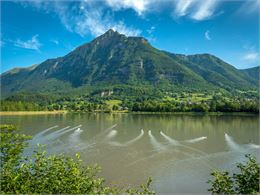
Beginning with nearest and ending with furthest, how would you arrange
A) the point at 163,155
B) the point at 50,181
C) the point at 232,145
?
1. the point at 50,181
2. the point at 163,155
3. the point at 232,145

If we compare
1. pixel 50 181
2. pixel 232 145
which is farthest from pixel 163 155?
pixel 50 181

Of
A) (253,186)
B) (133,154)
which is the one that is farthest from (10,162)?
(133,154)

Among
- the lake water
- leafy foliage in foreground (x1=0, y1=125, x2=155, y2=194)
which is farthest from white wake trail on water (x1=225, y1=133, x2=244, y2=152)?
leafy foliage in foreground (x1=0, y1=125, x2=155, y2=194)

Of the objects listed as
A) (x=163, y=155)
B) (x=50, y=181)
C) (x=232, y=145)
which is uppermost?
(x=50, y=181)

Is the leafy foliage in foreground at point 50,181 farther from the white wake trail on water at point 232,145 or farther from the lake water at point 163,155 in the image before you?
the white wake trail on water at point 232,145

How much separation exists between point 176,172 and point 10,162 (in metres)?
22.2

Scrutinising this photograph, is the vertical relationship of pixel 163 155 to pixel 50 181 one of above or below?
below

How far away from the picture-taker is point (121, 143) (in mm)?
52156

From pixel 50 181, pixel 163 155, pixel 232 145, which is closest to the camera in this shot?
pixel 50 181

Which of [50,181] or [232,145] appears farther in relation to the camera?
[232,145]

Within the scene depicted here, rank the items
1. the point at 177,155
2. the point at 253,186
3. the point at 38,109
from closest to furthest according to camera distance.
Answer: the point at 253,186 → the point at 177,155 → the point at 38,109

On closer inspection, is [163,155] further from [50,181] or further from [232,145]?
[50,181]

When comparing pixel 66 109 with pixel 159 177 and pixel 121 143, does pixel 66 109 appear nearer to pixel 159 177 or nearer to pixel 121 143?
pixel 121 143

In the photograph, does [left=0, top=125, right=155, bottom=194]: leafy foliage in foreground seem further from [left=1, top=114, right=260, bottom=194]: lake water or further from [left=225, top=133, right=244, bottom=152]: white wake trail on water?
[left=225, top=133, right=244, bottom=152]: white wake trail on water
